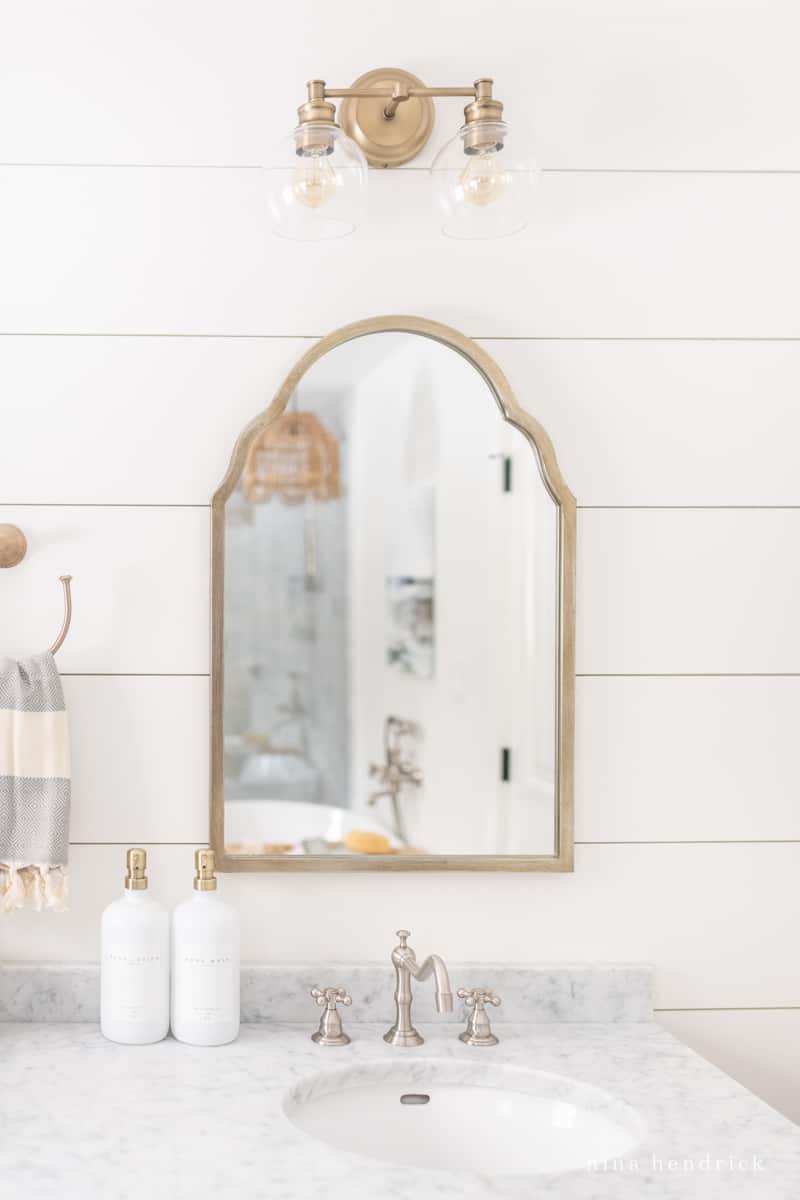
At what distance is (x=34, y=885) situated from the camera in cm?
133

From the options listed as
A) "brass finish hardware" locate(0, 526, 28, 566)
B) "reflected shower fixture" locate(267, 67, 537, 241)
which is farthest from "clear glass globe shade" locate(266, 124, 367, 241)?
"brass finish hardware" locate(0, 526, 28, 566)

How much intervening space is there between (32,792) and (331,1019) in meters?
0.47

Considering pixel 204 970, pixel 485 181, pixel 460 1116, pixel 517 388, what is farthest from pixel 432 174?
pixel 460 1116

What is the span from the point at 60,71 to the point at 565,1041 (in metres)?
1.42

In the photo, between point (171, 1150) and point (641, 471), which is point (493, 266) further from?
point (171, 1150)

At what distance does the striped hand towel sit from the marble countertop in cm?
19

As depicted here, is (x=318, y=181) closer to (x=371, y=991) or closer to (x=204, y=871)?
(x=204, y=871)

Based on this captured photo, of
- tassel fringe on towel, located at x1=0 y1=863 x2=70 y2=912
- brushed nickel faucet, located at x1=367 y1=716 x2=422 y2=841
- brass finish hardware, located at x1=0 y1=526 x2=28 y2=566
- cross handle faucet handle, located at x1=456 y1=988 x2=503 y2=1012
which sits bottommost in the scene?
cross handle faucet handle, located at x1=456 y1=988 x2=503 y2=1012

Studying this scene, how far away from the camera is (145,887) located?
130 cm

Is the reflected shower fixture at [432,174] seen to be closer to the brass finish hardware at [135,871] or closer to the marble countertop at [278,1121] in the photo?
the brass finish hardware at [135,871]

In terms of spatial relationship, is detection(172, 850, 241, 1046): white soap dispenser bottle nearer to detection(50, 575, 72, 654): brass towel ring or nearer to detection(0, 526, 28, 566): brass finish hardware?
detection(50, 575, 72, 654): brass towel ring

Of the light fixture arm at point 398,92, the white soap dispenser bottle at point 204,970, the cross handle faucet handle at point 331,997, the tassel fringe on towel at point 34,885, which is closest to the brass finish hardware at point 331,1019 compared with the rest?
the cross handle faucet handle at point 331,997

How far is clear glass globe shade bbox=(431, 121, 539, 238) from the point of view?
4.11ft

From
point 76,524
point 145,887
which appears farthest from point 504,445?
point 145,887
